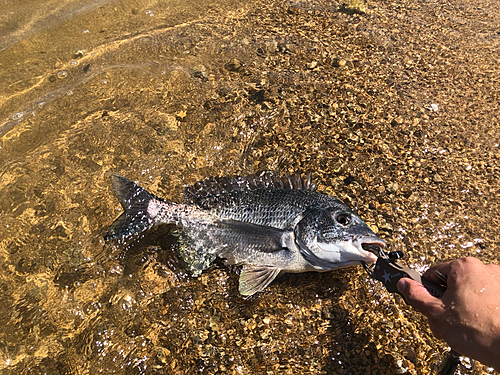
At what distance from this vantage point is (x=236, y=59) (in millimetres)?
5883

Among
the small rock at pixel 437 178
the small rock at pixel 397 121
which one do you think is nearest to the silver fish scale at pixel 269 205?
the small rock at pixel 437 178

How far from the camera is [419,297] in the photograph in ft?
7.05

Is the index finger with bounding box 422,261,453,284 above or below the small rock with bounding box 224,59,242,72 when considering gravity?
above

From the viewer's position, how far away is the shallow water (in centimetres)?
306

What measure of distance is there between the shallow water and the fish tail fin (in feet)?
1.00

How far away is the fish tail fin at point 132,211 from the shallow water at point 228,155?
0.30 m

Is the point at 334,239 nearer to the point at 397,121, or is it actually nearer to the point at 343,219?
the point at 343,219

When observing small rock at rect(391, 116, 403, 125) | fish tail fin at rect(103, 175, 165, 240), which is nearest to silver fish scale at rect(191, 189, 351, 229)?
fish tail fin at rect(103, 175, 165, 240)

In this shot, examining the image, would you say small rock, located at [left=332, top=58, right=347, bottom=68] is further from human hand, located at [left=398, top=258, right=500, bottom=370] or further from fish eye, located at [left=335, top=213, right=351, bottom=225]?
human hand, located at [left=398, top=258, right=500, bottom=370]

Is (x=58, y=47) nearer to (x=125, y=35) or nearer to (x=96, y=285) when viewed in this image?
(x=125, y=35)

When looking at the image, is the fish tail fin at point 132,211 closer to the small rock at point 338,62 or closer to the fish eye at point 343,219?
the fish eye at point 343,219

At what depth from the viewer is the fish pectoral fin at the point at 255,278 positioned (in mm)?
3201

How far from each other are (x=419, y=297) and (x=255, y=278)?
154 centimetres

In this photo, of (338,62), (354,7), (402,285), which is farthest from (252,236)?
(354,7)
